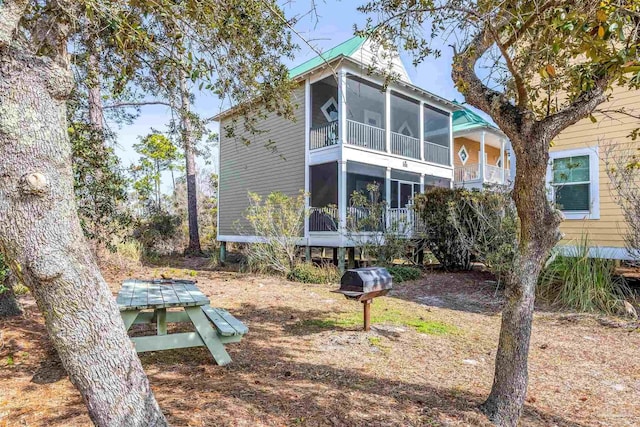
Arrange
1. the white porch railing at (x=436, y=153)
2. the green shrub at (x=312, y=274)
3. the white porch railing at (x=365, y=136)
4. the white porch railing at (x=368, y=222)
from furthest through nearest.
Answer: the white porch railing at (x=436, y=153) < the white porch railing at (x=365, y=136) < the white porch railing at (x=368, y=222) < the green shrub at (x=312, y=274)

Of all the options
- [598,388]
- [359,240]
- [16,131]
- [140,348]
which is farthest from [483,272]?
[16,131]

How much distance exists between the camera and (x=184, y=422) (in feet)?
8.48

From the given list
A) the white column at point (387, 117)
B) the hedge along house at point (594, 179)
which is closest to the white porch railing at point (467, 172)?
the white column at point (387, 117)

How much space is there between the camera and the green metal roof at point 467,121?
18.1 meters

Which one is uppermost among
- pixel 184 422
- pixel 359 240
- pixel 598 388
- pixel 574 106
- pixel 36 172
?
pixel 574 106

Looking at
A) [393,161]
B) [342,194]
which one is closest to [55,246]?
[342,194]

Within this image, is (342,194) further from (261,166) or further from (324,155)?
(261,166)

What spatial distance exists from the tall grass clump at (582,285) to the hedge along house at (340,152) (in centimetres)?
429

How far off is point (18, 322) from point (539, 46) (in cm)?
701

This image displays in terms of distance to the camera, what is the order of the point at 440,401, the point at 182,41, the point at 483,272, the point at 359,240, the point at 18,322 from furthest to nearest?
the point at 359,240
the point at 483,272
the point at 18,322
the point at 182,41
the point at 440,401

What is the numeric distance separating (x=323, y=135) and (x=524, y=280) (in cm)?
1078

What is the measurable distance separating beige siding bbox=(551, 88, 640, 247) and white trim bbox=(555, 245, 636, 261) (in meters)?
0.11

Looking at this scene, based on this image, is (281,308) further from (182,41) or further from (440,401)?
(182,41)

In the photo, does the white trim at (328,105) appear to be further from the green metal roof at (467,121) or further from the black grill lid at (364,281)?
the black grill lid at (364,281)
